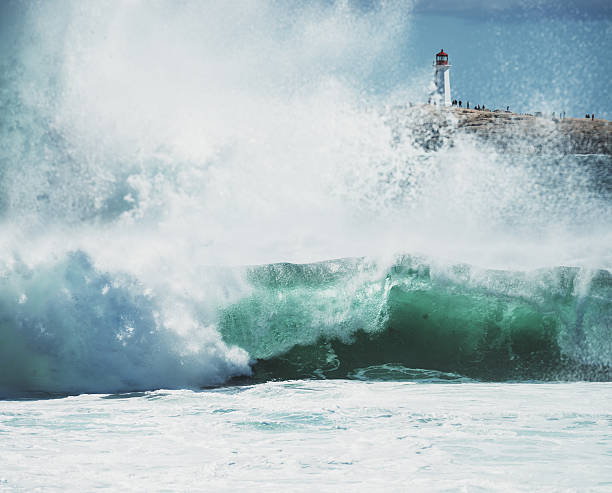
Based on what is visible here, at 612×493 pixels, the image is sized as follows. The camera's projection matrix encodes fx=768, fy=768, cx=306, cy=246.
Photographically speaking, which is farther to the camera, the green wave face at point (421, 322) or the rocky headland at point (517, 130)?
the rocky headland at point (517, 130)

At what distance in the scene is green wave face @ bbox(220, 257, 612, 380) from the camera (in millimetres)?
8477

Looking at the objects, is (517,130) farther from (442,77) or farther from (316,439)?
(316,439)

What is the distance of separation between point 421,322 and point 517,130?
35.7m

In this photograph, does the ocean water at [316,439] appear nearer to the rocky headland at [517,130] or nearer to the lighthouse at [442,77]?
the rocky headland at [517,130]

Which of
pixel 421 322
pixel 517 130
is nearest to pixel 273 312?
pixel 421 322

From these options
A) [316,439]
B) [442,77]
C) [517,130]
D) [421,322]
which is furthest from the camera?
[442,77]

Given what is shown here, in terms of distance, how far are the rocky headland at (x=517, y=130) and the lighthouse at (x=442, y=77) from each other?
4.09 feet

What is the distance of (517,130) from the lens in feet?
140

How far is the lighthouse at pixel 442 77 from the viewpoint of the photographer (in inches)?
1721

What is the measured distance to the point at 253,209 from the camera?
10.6 meters

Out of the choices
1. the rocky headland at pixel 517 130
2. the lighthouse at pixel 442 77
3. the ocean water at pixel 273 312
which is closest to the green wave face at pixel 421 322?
the ocean water at pixel 273 312

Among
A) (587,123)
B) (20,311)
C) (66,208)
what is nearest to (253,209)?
(66,208)

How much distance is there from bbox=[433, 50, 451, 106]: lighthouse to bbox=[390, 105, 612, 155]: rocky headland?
1247 millimetres

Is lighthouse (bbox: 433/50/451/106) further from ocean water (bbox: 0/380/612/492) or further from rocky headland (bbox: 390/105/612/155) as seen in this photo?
ocean water (bbox: 0/380/612/492)
